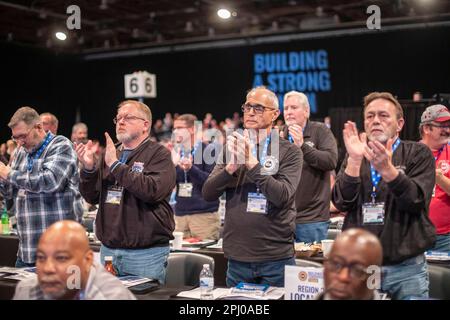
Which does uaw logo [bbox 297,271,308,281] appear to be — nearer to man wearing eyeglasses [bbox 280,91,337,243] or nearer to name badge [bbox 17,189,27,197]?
man wearing eyeglasses [bbox 280,91,337,243]

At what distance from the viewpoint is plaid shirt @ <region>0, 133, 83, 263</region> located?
3578 mm

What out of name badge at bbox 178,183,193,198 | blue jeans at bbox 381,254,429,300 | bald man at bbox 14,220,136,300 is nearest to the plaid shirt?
bald man at bbox 14,220,136,300

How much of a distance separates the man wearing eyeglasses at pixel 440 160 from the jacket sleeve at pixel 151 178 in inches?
Answer: 73.2

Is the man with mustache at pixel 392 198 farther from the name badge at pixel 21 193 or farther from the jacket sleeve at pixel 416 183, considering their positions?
the name badge at pixel 21 193

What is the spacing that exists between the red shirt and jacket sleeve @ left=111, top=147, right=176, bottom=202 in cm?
191

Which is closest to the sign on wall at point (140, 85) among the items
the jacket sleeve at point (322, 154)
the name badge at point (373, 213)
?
the jacket sleeve at point (322, 154)

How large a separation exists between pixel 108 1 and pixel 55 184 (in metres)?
8.19

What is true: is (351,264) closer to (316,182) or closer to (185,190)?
(316,182)

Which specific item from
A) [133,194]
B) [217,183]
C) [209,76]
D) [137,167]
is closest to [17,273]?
[133,194]

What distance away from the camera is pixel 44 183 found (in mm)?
3541

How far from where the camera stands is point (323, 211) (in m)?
4.35

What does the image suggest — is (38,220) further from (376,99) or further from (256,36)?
(256,36)

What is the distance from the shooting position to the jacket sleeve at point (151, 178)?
3.11 metres

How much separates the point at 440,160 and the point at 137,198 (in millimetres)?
2175
